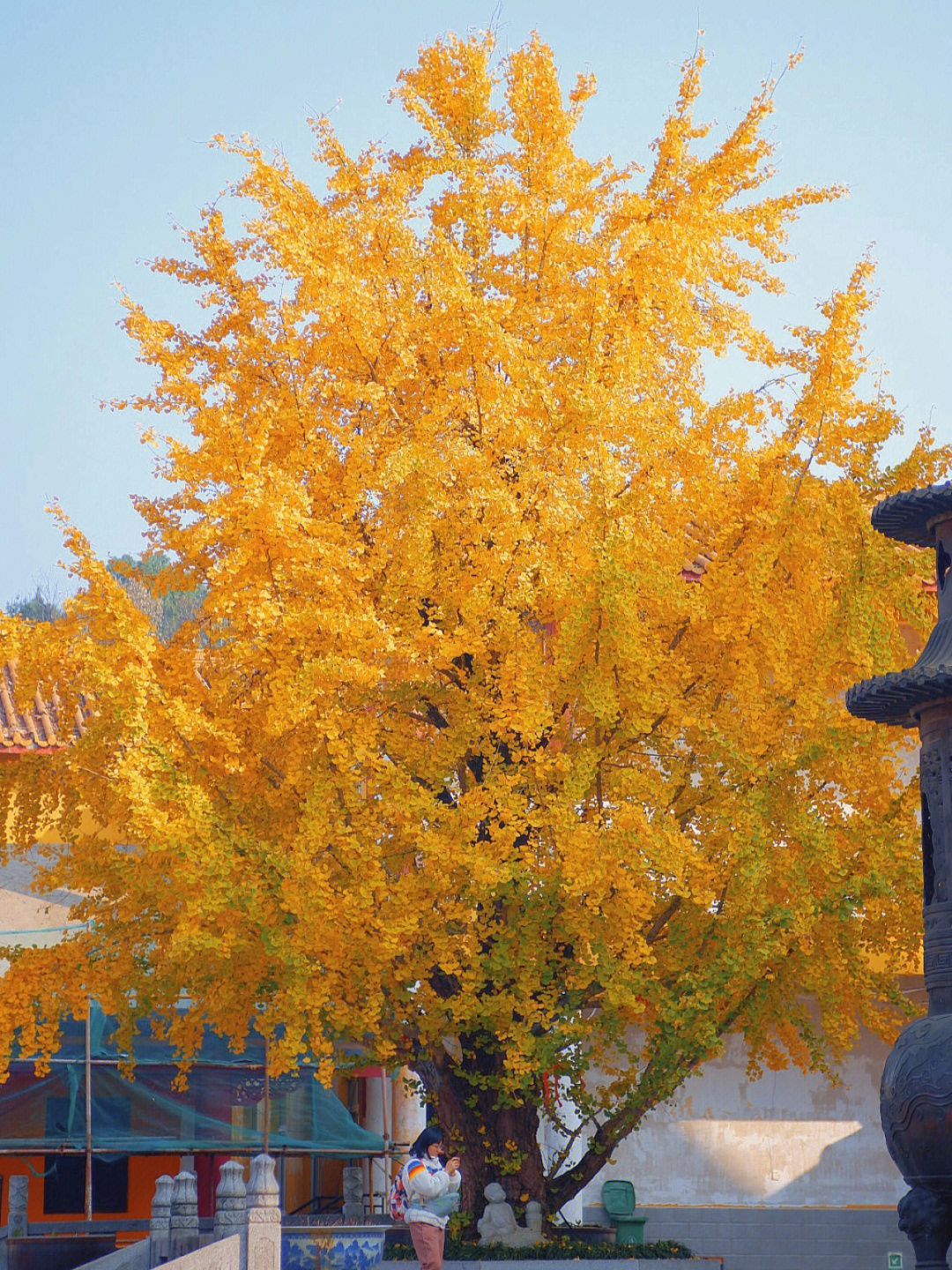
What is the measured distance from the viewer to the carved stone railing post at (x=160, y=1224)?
1216 cm

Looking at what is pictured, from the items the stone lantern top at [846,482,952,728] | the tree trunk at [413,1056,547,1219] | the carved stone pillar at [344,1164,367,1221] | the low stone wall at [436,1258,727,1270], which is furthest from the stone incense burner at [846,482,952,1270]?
the carved stone pillar at [344,1164,367,1221]

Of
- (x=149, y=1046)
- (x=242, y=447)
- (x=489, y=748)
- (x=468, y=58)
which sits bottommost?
(x=149, y=1046)

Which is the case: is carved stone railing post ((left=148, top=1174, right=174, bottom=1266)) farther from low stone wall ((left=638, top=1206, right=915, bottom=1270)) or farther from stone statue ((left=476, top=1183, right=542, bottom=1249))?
low stone wall ((left=638, top=1206, right=915, bottom=1270))

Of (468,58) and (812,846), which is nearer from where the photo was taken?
(812,846)

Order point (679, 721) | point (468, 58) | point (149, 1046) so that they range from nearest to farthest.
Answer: point (679, 721)
point (468, 58)
point (149, 1046)

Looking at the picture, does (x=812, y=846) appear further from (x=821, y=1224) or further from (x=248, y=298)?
(x=821, y=1224)

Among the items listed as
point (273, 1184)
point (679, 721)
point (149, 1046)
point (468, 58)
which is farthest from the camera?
point (149, 1046)

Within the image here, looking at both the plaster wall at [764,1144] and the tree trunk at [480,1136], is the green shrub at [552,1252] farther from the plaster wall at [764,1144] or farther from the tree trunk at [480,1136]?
the plaster wall at [764,1144]

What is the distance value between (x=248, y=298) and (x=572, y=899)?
19.6 feet

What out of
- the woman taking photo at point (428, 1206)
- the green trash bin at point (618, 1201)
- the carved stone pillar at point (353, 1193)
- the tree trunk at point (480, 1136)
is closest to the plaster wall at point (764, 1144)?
the green trash bin at point (618, 1201)

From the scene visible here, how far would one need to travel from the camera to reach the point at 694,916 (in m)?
12.0

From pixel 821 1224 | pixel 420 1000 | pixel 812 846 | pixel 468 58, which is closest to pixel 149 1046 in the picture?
pixel 420 1000

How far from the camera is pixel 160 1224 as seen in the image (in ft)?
41.0

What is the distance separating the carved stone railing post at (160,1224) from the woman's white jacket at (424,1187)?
6.53 feet
